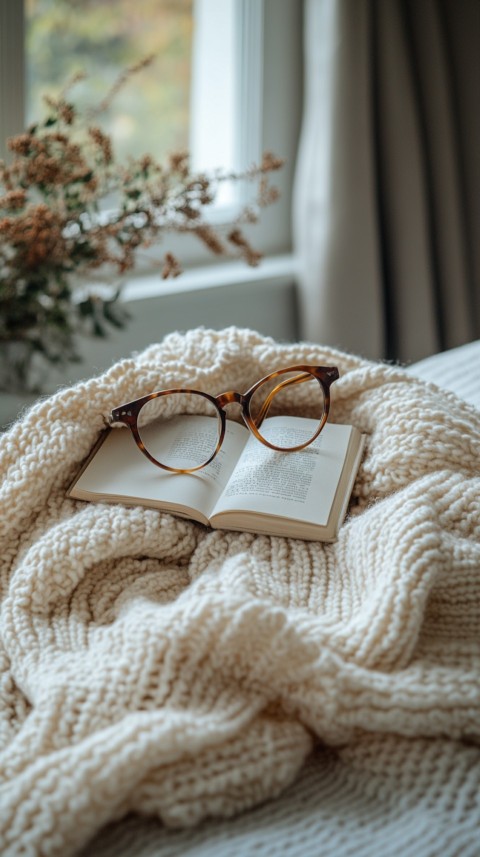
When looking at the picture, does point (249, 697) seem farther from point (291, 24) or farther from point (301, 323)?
point (291, 24)

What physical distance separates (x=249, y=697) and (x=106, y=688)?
99 mm

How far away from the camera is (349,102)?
1781 mm

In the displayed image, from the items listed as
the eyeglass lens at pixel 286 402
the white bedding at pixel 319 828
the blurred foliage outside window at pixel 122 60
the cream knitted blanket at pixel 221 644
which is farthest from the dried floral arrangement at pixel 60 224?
the white bedding at pixel 319 828

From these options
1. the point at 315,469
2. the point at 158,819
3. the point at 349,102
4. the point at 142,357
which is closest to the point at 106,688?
the point at 158,819

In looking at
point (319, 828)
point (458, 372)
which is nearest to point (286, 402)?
point (458, 372)

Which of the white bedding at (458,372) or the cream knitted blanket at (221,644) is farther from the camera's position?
the white bedding at (458,372)

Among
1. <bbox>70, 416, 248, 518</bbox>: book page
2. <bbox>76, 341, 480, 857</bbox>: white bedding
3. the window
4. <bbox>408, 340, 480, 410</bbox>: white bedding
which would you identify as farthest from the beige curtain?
<bbox>76, 341, 480, 857</bbox>: white bedding

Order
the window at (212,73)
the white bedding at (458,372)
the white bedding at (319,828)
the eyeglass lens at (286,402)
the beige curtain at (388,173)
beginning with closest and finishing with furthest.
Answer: the white bedding at (319,828)
the eyeglass lens at (286,402)
the white bedding at (458,372)
the beige curtain at (388,173)
the window at (212,73)

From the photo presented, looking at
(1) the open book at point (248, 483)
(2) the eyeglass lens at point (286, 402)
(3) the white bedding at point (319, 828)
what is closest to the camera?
(3) the white bedding at point (319, 828)

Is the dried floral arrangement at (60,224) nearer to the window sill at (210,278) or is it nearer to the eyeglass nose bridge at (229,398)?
the eyeglass nose bridge at (229,398)

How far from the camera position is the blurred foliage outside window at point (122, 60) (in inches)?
71.7

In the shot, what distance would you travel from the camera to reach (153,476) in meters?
0.77

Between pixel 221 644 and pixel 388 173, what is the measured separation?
1.55 metres

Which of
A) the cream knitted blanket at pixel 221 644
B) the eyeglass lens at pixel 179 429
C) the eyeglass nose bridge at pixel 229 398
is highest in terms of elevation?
the eyeglass nose bridge at pixel 229 398
